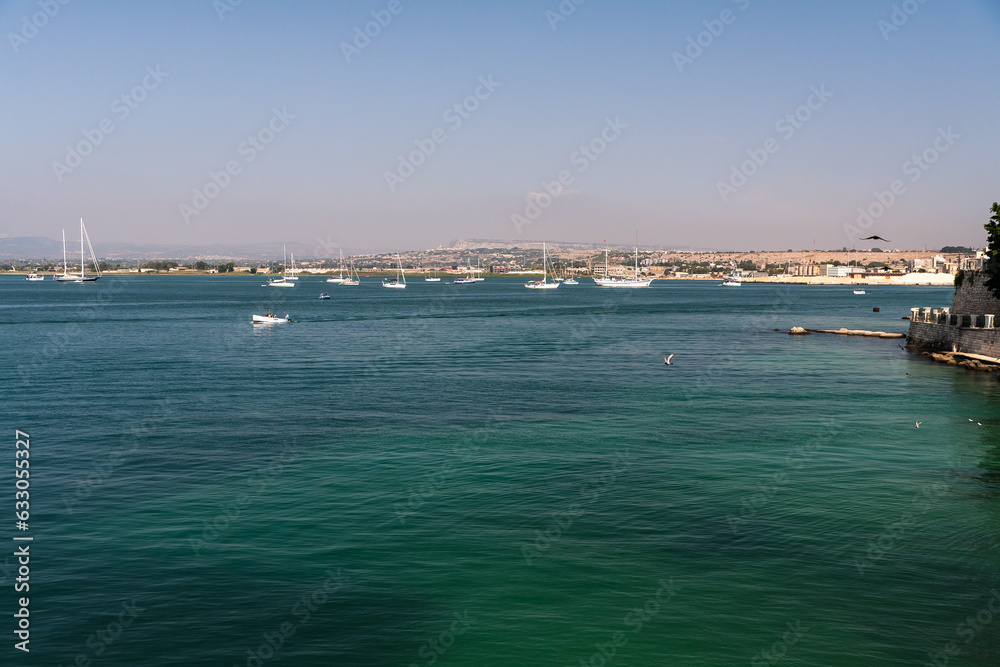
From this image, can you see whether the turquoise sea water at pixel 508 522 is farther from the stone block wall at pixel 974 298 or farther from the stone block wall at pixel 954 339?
the stone block wall at pixel 974 298

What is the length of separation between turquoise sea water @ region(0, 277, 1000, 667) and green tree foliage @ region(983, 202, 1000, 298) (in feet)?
35.2

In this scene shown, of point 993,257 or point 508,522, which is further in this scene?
point 993,257

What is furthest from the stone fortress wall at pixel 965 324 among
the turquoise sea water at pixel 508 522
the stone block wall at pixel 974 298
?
the turquoise sea water at pixel 508 522

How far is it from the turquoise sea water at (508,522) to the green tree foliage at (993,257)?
422 inches

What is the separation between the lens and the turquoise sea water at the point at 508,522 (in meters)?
14.2

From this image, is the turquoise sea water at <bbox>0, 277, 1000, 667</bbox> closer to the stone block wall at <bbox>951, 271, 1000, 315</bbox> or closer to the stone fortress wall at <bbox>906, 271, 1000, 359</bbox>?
the stone fortress wall at <bbox>906, 271, 1000, 359</bbox>

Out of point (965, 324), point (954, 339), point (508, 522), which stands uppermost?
point (965, 324)

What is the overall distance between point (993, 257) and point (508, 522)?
153 ft

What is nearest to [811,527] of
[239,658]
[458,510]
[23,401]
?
[458,510]

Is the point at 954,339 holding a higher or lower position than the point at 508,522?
higher

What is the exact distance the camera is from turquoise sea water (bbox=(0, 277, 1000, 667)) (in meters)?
14.2

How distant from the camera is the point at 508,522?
20.0 metres

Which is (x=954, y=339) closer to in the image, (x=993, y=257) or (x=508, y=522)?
(x=993, y=257)

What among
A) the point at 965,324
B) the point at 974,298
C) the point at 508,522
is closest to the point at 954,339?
the point at 965,324
